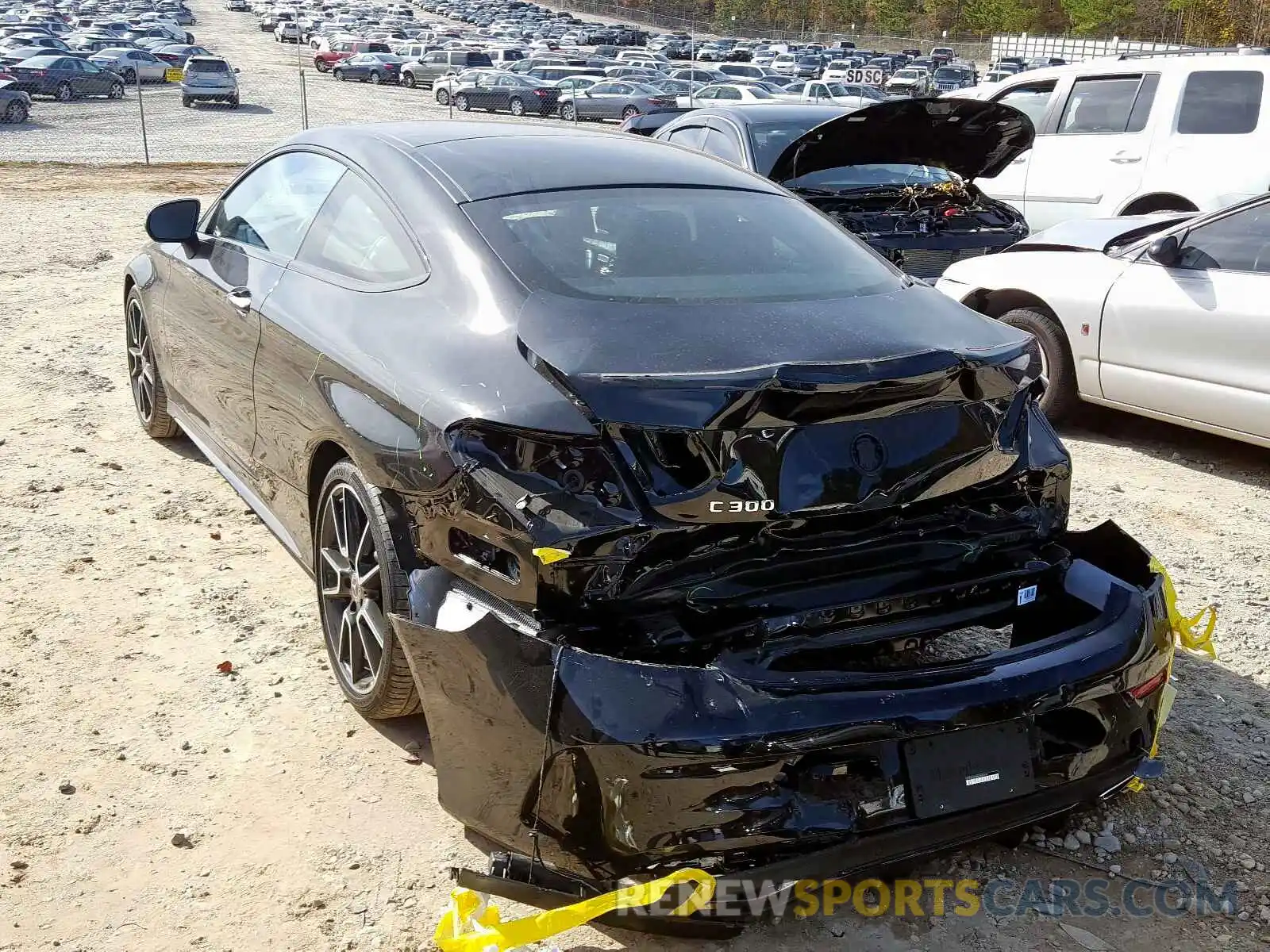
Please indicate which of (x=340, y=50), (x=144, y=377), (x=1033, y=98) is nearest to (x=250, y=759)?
(x=144, y=377)

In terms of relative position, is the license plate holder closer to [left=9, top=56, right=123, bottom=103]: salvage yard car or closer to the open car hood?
the open car hood

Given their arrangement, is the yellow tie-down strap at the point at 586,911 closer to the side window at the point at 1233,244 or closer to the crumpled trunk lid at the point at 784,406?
the crumpled trunk lid at the point at 784,406

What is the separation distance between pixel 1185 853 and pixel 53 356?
6.78 meters

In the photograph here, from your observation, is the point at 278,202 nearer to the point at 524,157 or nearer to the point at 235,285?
the point at 235,285

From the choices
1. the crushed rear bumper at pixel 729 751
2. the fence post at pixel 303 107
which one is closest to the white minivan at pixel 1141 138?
the crushed rear bumper at pixel 729 751

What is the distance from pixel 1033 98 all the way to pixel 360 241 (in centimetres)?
918

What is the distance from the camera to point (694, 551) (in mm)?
2422

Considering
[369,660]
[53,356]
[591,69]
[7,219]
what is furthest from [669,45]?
[369,660]

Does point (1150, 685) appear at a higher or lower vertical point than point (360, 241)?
lower

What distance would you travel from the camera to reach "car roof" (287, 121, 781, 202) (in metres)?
3.34

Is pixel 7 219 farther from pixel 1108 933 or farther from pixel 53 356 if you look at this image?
pixel 1108 933

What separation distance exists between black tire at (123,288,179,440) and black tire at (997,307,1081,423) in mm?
4340

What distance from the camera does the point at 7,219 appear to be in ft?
42.9

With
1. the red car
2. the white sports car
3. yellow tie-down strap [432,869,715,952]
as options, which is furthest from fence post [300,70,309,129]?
the red car
